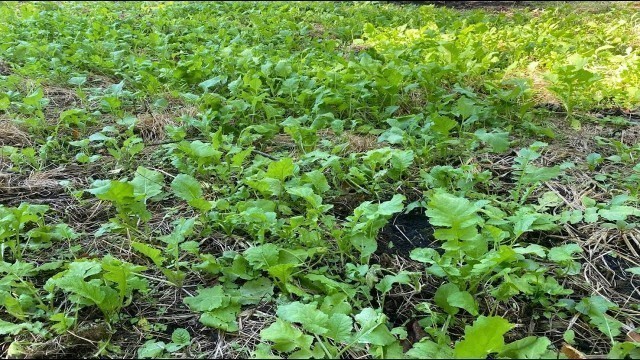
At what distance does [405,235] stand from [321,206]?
0.40 m

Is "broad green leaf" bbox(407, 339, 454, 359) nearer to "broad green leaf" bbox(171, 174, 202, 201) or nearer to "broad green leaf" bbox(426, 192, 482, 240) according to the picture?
"broad green leaf" bbox(426, 192, 482, 240)

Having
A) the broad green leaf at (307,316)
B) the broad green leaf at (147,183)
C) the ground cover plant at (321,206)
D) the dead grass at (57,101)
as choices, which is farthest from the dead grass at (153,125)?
the broad green leaf at (307,316)

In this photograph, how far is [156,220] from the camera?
2.21 m

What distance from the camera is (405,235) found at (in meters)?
2.13

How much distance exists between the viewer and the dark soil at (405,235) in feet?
6.72

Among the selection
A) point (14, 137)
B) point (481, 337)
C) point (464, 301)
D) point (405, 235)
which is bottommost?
point (405, 235)

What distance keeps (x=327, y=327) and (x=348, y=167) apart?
1.14m

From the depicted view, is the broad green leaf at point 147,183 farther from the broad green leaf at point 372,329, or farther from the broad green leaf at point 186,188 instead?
the broad green leaf at point 372,329

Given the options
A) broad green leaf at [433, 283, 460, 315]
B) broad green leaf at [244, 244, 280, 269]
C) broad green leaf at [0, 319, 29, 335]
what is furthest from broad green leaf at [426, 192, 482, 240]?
broad green leaf at [0, 319, 29, 335]

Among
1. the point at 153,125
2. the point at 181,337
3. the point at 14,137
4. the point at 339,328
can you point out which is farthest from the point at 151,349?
the point at 14,137

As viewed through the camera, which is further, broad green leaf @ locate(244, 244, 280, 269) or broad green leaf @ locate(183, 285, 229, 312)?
broad green leaf @ locate(244, 244, 280, 269)

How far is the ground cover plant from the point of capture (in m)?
1.60

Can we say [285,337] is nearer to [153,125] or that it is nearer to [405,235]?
[405,235]

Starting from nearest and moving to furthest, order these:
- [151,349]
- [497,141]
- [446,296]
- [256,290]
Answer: [151,349] < [446,296] < [256,290] < [497,141]
